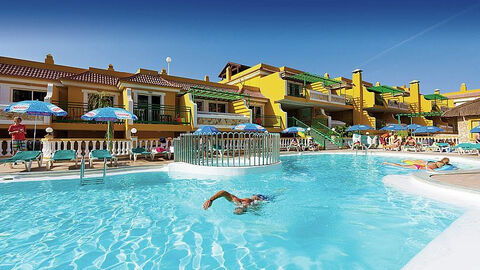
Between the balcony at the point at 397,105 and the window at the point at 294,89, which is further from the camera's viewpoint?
the balcony at the point at 397,105

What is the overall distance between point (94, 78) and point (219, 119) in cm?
981

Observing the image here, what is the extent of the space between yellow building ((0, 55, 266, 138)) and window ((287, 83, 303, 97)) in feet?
25.5

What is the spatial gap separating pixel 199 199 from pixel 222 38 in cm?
1025

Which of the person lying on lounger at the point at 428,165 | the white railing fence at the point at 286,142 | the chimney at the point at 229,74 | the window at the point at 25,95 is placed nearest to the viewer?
the person lying on lounger at the point at 428,165

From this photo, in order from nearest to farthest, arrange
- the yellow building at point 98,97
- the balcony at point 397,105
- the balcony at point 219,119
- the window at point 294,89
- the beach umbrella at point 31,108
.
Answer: the beach umbrella at point 31,108 → the yellow building at point 98,97 → the balcony at point 219,119 → the window at point 294,89 → the balcony at point 397,105

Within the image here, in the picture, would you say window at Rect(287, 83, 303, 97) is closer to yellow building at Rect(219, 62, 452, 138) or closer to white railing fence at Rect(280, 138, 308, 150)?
yellow building at Rect(219, 62, 452, 138)

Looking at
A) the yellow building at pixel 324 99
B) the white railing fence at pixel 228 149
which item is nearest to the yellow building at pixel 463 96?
the yellow building at pixel 324 99

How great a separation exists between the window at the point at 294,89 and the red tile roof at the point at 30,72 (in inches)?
807

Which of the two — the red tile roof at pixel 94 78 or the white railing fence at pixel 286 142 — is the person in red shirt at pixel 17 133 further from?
the white railing fence at pixel 286 142

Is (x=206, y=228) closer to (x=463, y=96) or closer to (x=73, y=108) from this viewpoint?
(x=73, y=108)

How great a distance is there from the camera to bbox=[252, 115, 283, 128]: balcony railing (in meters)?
22.8

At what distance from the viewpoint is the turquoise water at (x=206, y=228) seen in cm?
327

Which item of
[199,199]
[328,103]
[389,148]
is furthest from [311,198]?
[328,103]

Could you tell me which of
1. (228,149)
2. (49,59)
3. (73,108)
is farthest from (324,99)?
(49,59)
